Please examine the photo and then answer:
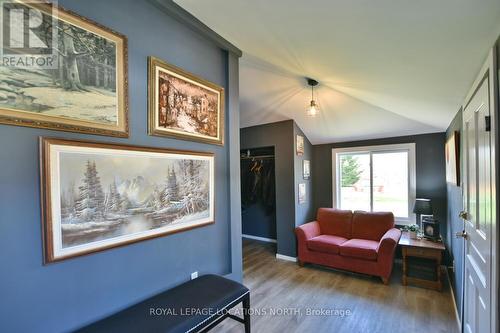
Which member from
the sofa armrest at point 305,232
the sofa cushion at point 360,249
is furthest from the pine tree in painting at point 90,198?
the sofa cushion at point 360,249

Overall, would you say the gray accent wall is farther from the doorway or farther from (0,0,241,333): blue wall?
(0,0,241,333): blue wall

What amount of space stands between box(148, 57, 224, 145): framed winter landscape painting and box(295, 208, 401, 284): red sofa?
2.44 meters

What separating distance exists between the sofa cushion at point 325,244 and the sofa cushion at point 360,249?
87 millimetres

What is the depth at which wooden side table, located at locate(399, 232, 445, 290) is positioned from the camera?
285 cm

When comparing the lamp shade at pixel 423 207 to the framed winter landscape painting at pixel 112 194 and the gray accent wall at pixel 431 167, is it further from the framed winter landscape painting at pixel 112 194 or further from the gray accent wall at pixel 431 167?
the framed winter landscape painting at pixel 112 194

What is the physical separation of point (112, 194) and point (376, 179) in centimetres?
420

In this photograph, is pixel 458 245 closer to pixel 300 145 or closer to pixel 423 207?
pixel 423 207

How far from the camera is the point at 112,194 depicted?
4.50 feet

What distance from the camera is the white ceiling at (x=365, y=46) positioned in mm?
1120

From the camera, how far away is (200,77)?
1.97m

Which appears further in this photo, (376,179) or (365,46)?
(376,179)

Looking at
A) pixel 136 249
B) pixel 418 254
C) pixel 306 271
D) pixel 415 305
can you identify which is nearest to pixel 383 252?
pixel 418 254

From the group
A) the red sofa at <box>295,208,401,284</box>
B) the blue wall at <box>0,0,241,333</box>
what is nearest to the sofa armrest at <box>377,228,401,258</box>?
the red sofa at <box>295,208,401,284</box>

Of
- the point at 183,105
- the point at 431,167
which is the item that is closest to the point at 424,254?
the point at 431,167
